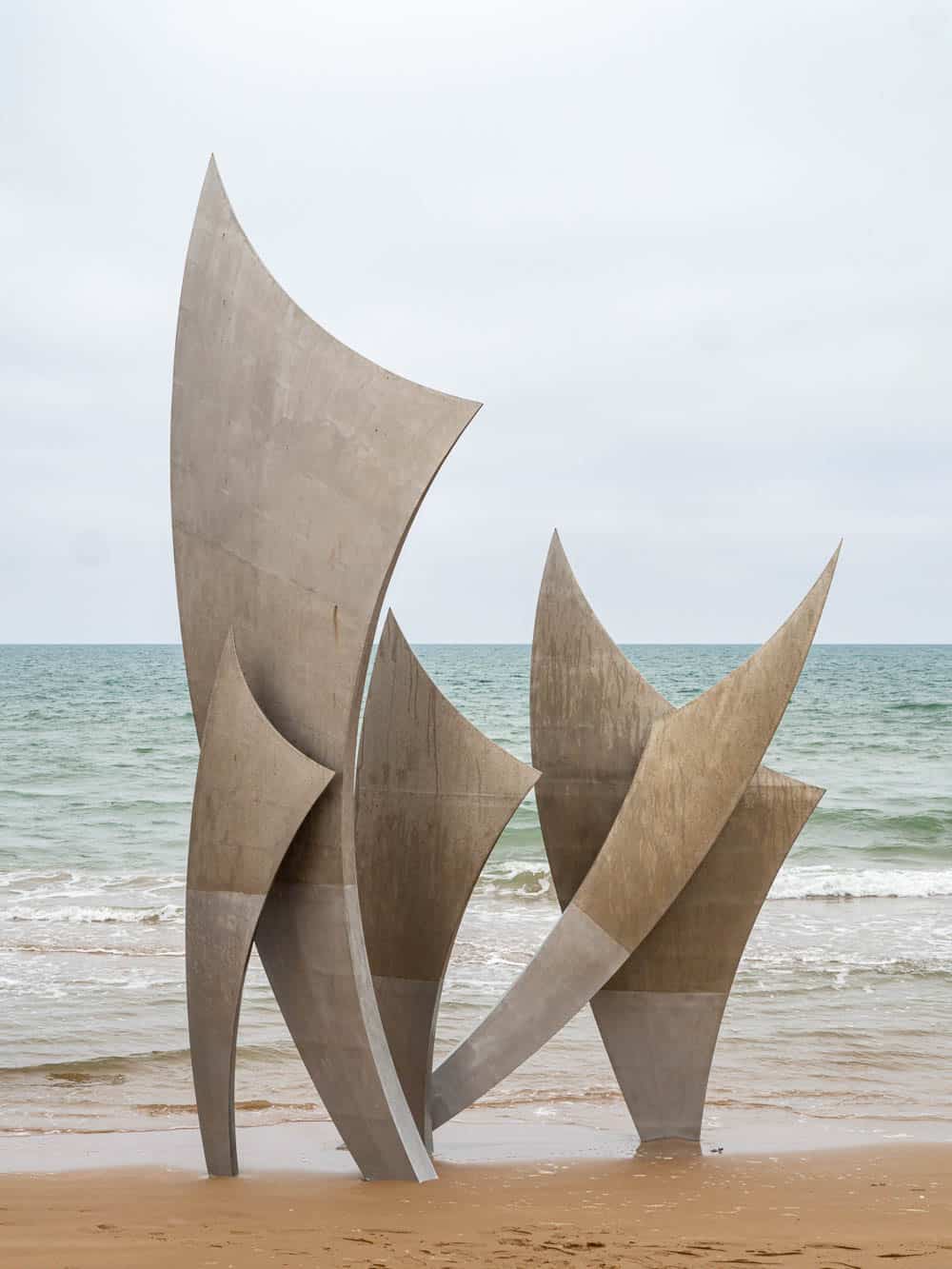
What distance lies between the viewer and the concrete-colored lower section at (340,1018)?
6430 mm

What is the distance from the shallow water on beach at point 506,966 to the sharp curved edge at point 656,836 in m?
2.12

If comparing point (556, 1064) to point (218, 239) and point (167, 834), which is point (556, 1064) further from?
point (167, 834)

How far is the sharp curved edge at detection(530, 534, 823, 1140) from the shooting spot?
24.3ft

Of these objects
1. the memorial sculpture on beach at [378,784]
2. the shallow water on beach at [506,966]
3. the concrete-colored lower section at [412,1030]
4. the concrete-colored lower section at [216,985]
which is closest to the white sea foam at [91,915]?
the shallow water on beach at [506,966]

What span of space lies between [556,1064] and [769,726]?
185 inches

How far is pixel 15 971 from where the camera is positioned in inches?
518

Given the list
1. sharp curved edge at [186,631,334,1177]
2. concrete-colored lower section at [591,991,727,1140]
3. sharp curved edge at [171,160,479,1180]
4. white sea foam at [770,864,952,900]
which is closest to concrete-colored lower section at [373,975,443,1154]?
sharp curved edge at [171,160,479,1180]

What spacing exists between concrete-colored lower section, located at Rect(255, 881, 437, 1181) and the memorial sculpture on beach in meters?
0.01

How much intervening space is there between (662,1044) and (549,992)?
2.58 feet

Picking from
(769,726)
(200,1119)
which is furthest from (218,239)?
(200,1119)

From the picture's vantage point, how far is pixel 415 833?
7.20 metres

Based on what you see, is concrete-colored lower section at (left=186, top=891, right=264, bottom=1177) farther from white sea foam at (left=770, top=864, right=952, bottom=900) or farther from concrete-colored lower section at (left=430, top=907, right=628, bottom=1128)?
white sea foam at (left=770, top=864, right=952, bottom=900)

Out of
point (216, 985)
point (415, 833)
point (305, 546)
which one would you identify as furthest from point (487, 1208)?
point (305, 546)

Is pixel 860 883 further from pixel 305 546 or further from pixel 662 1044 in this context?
pixel 305 546
